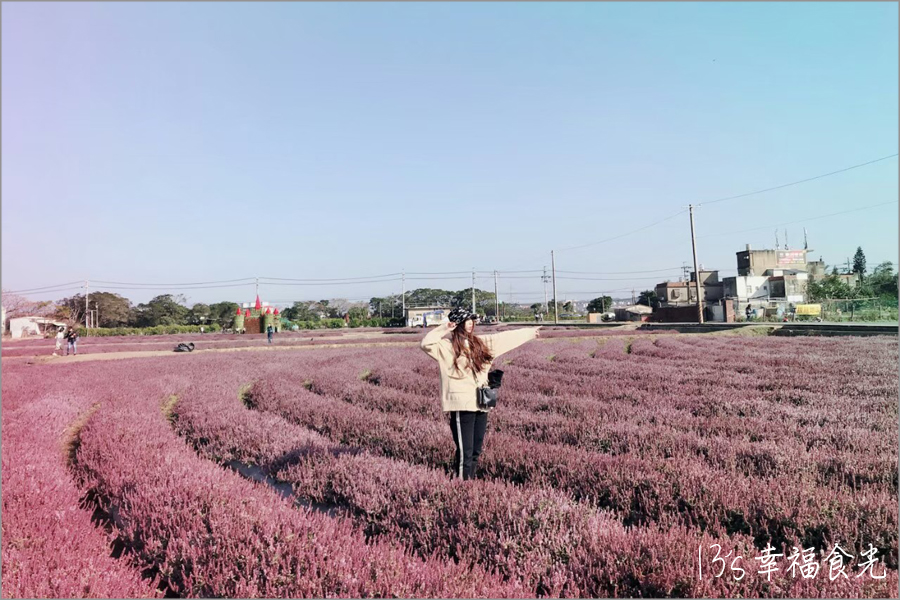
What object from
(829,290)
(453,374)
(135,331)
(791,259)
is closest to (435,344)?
(453,374)

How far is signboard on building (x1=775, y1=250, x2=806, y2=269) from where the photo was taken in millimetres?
83438

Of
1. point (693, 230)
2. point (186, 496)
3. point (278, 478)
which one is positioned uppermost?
point (693, 230)

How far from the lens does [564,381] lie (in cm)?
1125

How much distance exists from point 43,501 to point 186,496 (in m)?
1.10

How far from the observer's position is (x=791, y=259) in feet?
276

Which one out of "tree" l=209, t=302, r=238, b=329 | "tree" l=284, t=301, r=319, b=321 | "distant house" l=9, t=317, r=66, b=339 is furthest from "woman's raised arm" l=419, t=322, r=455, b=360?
"tree" l=284, t=301, r=319, b=321

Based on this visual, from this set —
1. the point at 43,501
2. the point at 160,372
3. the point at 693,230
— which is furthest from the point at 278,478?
the point at 693,230

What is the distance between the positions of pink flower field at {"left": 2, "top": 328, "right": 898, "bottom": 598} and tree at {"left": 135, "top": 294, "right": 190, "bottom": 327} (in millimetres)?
78853

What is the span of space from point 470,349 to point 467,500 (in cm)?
132

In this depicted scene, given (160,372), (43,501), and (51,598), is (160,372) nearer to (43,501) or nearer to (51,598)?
(43,501)

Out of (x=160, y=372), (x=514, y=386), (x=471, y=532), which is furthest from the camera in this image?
(x=160, y=372)

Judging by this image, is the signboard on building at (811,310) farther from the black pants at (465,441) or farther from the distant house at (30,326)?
the distant house at (30,326)

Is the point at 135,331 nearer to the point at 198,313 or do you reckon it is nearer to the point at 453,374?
the point at 198,313

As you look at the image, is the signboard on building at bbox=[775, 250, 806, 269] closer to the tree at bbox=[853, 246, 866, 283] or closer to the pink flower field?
the tree at bbox=[853, 246, 866, 283]
